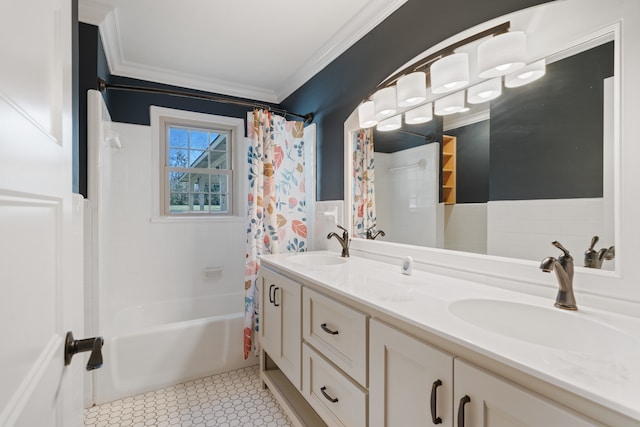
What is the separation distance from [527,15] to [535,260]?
949mm

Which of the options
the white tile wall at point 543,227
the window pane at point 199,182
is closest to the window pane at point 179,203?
the window pane at point 199,182

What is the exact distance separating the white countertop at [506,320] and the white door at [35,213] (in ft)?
2.73

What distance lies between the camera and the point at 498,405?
2.30 ft

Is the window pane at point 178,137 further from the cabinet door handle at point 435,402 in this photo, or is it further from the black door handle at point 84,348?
the cabinet door handle at point 435,402

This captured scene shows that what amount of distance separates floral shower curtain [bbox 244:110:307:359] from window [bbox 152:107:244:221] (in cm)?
94

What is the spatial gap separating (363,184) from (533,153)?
1059 millimetres

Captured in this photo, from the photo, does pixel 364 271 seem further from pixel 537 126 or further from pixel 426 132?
pixel 537 126

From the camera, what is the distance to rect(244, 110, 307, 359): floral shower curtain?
237 centimetres

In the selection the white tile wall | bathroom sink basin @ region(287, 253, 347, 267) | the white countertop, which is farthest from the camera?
bathroom sink basin @ region(287, 253, 347, 267)

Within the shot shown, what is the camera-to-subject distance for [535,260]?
1185mm

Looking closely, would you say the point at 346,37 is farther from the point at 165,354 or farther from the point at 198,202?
the point at 165,354

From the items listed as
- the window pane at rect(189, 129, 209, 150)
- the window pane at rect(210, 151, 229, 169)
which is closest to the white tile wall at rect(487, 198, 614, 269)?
the window pane at rect(210, 151, 229, 169)

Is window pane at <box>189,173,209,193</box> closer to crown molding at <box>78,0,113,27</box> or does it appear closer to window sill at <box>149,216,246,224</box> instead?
window sill at <box>149,216,246,224</box>

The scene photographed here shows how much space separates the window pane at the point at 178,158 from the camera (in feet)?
10.1
